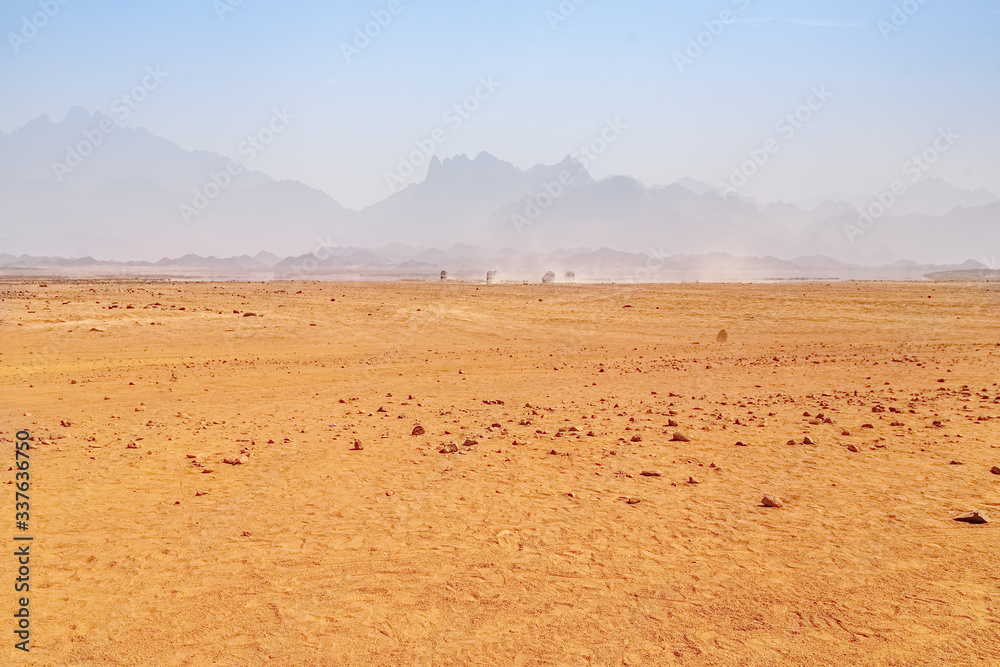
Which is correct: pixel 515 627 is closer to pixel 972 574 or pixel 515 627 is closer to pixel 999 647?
pixel 999 647

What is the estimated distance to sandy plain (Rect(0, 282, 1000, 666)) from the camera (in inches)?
210

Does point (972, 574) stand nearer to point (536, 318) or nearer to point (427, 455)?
point (427, 455)

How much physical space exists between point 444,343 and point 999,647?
2168cm

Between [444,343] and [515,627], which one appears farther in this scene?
[444,343]

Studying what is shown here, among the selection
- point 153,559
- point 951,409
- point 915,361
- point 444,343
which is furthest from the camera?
Answer: point 444,343

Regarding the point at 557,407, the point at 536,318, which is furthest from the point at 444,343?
→ the point at 557,407

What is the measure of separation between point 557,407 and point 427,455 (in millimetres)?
4198

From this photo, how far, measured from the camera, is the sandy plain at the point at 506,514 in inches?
210

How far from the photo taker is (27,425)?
1177cm

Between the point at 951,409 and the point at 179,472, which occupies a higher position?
the point at 951,409

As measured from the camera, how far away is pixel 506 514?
7.91 m

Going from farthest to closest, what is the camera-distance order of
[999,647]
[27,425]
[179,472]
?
[27,425]
[179,472]
[999,647]

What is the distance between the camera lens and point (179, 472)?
9.38 metres

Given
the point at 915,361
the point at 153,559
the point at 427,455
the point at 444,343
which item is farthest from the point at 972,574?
the point at 444,343
